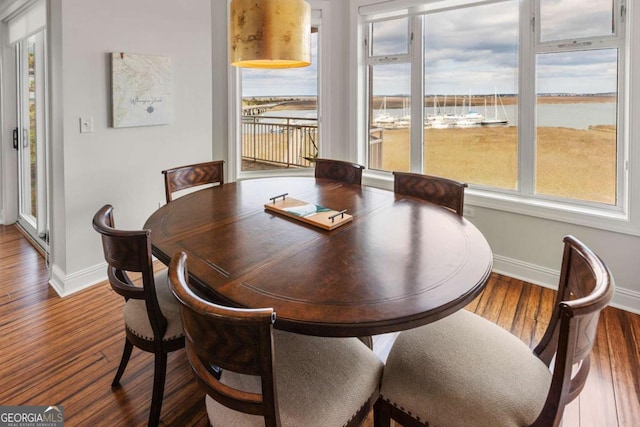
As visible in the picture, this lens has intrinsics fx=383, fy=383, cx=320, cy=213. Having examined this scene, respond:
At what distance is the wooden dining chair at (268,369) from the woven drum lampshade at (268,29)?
101 cm

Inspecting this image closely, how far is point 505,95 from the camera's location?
3182 mm

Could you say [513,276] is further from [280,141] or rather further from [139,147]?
[139,147]

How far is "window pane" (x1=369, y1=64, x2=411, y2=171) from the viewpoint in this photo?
12.6 ft

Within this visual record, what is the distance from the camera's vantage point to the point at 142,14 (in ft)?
9.84

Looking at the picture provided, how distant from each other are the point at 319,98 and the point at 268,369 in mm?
3633

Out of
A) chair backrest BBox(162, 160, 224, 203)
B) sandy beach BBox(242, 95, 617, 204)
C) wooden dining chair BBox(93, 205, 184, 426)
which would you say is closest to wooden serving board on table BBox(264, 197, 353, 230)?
wooden dining chair BBox(93, 205, 184, 426)

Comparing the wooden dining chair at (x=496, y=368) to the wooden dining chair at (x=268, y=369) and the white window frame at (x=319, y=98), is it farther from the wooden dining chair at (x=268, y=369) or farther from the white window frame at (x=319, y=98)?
the white window frame at (x=319, y=98)

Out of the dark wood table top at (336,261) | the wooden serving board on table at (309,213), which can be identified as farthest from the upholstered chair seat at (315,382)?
the wooden serving board on table at (309,213)

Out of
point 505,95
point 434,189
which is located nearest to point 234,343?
point 434,189

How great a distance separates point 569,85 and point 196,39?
10.0 feet

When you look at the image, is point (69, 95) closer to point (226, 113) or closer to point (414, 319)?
point (226, 113)

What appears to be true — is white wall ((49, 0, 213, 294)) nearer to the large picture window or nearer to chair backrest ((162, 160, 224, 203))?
chair backrest ((162, 160, 224, 203))

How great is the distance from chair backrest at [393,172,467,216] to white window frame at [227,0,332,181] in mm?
1836

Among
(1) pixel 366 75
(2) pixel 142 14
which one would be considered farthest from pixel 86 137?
(1) pixel 366 75
